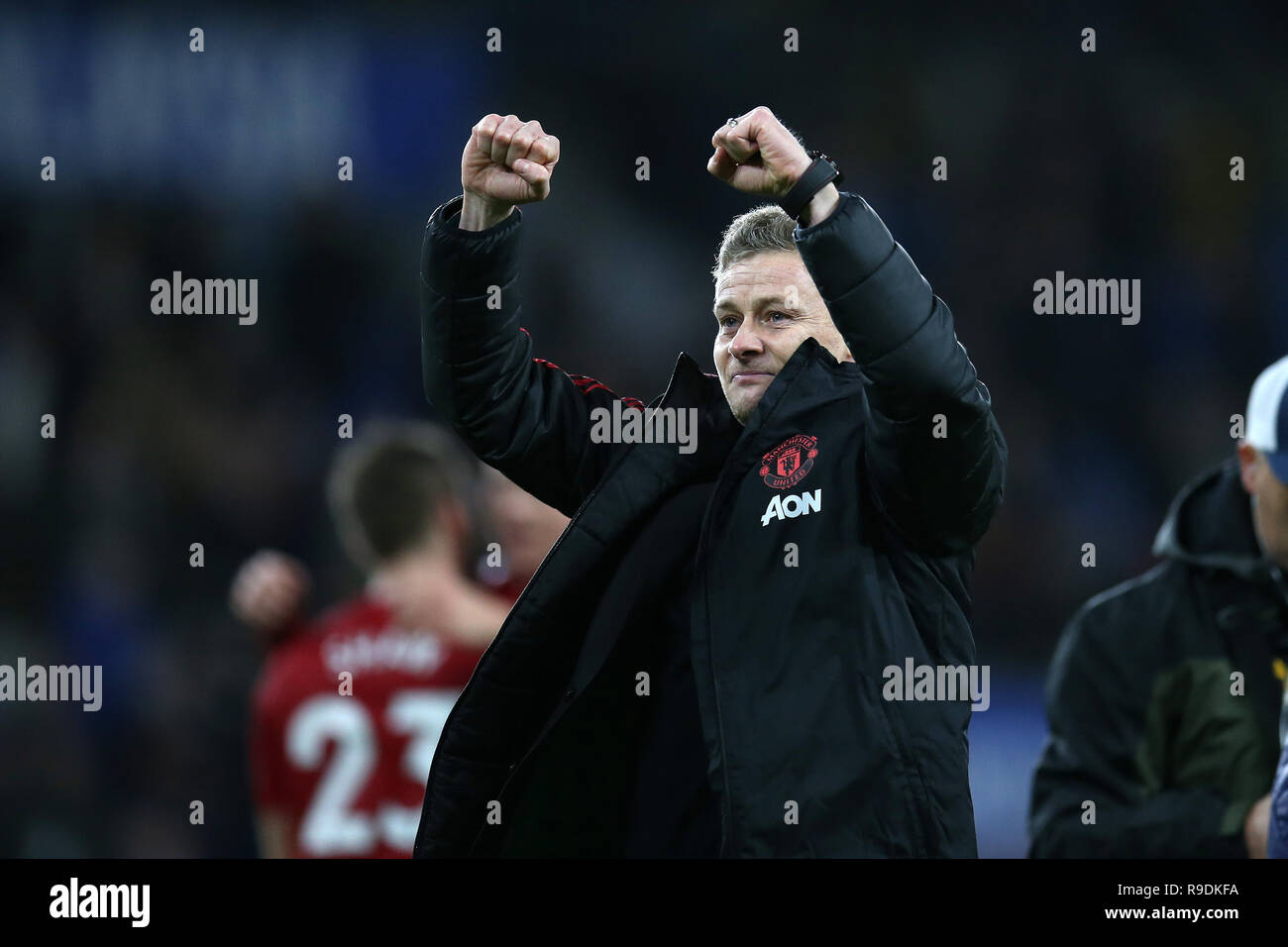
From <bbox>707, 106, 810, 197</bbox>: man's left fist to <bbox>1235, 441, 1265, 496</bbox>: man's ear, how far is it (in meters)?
1.07

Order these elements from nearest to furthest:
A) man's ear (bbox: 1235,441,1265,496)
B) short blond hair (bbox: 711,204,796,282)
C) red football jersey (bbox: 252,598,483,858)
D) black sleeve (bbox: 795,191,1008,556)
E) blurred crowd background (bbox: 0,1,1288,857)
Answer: black sleeve (bbox: 795,191,1008,556)
short blond hair (bbox: 711,204,796,282)
man's ear (bbox: 1235,441,1265,496)
red football jersey (bbox: 252,598,483,858)
blurred crowd background (bbox: 0,1,1288,857)

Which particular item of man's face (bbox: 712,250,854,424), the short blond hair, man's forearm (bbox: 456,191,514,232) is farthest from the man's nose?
man's forearm (bbox: 456,191,514,232)

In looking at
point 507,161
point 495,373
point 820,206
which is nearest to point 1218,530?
point 820,206

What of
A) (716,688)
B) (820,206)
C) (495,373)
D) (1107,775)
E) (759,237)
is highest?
(759,237)

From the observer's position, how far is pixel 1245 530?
118 inches

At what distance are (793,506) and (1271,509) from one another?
92 cm

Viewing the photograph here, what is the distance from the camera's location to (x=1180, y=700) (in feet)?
9.77

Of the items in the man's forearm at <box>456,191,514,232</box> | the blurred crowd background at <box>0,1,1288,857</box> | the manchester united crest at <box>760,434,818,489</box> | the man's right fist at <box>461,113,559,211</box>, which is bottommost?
the manchester united crest at <box>760,434,818,489</box>

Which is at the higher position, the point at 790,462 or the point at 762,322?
the point at 762,322

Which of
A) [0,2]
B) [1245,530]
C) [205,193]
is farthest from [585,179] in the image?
[1245,530]

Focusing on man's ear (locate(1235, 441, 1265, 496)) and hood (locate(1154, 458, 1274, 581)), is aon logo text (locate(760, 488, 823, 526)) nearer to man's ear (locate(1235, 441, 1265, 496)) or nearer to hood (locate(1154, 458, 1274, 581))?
man's ear (locate(1235, 441, 1265, 496))

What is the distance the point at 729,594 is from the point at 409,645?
6.18 ft

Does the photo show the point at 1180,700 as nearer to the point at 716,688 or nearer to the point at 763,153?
the point at 716,688

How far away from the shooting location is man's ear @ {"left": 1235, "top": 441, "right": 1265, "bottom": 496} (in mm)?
2791
